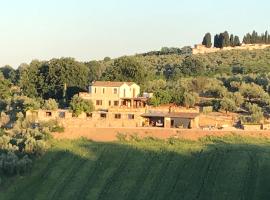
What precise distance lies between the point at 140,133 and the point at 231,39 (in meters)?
72.8

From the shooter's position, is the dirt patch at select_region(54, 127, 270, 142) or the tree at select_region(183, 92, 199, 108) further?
the tree at select_region(183, 92, 199, 108)

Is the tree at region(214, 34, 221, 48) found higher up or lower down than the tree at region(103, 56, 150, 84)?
higher up

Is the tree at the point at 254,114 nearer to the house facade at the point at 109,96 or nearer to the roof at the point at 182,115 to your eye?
the roof at the point at 182,115

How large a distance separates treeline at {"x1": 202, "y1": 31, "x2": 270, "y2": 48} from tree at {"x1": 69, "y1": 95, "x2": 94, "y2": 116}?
6334 centimetres

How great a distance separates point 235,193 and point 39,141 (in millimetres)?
16608

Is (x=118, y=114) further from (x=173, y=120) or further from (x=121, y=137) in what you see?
(x=121, y=137)

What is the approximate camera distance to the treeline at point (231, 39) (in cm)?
12056

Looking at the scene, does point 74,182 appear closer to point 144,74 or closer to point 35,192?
point 35,192

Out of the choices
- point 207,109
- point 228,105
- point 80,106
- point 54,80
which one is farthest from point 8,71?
point 228,105

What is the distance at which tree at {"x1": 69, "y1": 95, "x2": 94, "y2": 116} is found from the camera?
194 feet

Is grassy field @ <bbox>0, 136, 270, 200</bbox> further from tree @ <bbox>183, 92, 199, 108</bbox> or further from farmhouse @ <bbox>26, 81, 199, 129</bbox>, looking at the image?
tree @ <bbox>183, 92, 199, 108</bbox>

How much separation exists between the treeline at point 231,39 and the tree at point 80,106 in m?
63.3

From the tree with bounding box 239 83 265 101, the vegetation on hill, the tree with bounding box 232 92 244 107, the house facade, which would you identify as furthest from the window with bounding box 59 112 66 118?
the tree with bounding box 239 83 265 101

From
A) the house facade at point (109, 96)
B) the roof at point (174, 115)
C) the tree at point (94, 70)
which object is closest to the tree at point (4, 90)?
the house facade at point (109, 96)
